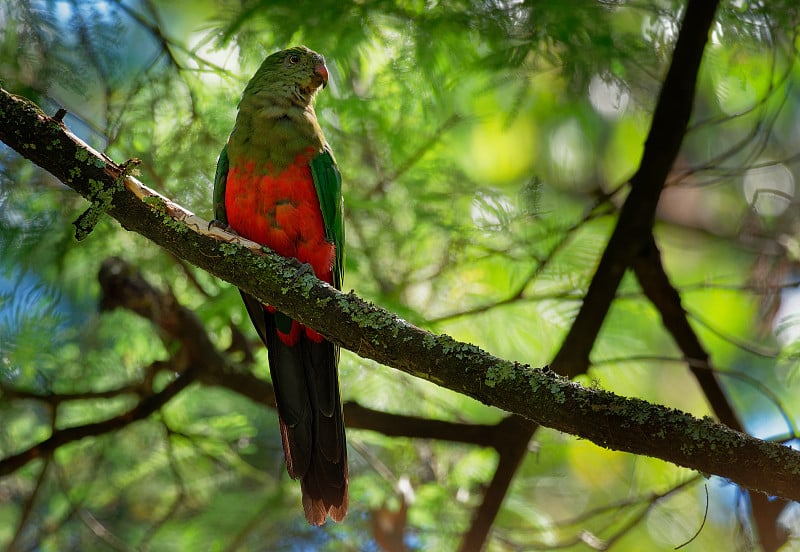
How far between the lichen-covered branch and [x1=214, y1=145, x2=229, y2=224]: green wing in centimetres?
90

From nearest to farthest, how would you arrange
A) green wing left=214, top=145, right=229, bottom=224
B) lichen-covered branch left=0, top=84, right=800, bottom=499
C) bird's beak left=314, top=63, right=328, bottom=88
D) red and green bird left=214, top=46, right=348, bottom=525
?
lichen-covered branch left=0, top=84, right=800, bottom=499, red and green bird left=214, top=46, right=348, bottom=525, green wing left=214, top=145, right=229, bottom=224, bird's beak left=314, top=63, right=328, bottom=88

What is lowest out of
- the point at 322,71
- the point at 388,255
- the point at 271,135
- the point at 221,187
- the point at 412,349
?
the point at 412,349

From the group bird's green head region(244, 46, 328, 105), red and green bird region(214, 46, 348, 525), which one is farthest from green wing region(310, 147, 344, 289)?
bird's green head region(244, 46, 328, 105)

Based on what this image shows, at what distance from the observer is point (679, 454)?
91.8 inches

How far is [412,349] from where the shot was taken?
8.52ft

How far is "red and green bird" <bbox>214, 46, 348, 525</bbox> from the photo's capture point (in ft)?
11.3

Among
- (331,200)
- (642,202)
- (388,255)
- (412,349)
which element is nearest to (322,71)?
(331,200)

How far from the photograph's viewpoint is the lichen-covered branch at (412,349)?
7.55ft

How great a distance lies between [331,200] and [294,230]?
0.75 feet

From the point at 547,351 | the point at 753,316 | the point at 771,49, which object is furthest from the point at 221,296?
the point at 753,316

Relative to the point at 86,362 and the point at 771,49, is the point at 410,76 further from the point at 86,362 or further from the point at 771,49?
the point at 86,362

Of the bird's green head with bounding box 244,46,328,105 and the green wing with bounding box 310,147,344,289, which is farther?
the bird's green head with bounding box 244,46,328,105

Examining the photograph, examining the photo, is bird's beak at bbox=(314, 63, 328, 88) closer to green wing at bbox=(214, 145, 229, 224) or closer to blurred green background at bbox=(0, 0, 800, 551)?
blurred green background at bbox=(0, 0, 800, 551)

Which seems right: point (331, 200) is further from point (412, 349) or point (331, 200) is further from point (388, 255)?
point (412, 349)
